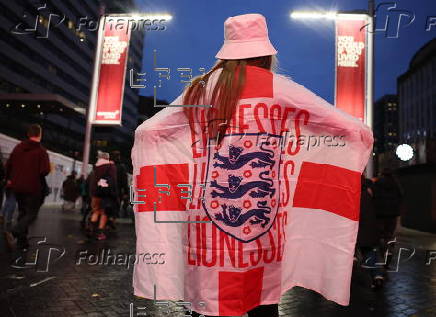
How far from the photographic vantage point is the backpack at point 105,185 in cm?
870

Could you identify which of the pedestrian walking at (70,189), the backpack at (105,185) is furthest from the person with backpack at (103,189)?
the pedestrian walking at (70,189)

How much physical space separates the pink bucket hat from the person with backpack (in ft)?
23.3

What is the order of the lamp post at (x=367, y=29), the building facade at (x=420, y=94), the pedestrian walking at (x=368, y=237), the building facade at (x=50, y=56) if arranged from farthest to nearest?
the building facade at (x=50, y=56), the building facade at (x=420, y=94), the lamp post at (x=367, y=29), the pedestrian walking at (x=368, y=237)

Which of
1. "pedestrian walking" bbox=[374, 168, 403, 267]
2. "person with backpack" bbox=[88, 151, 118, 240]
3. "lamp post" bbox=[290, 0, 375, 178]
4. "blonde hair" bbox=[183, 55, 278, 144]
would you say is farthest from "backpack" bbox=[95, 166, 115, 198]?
"blonde hair" bbox=[183, 55, 278, 144]

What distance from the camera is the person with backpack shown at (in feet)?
28.6

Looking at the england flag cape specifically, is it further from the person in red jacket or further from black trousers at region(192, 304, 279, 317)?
the person in red jacket

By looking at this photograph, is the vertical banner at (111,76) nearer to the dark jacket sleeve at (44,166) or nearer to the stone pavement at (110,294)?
the dark jacket sleeve at (44,166)

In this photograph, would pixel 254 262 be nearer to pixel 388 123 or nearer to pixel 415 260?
pixel 415 260

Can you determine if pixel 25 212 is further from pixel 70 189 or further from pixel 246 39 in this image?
pixel 70 189

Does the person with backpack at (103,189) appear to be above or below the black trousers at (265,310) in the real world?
above

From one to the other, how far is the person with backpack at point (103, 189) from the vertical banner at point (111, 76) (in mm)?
5064

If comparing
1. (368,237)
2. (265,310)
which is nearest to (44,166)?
(368,237)

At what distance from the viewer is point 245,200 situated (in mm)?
1811

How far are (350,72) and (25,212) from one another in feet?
28.6
